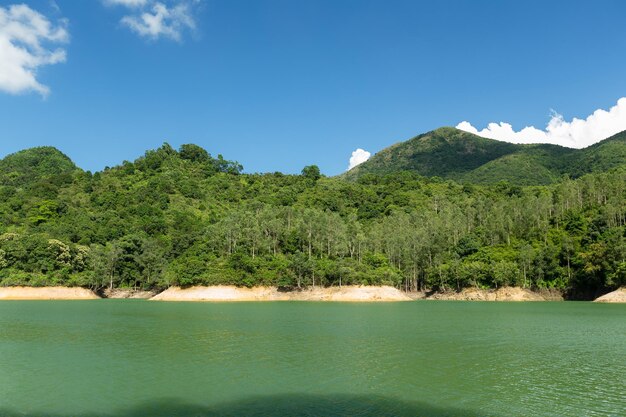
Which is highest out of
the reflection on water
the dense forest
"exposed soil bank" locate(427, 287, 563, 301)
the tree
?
the tree

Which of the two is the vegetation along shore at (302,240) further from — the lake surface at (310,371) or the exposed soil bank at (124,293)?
the lake surface at (310,371)

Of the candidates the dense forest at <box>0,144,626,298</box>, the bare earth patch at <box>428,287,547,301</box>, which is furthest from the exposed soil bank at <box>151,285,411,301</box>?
the bare earth patch at <box>428,287,547,301</box>

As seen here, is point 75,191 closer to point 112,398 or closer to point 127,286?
point 127,286

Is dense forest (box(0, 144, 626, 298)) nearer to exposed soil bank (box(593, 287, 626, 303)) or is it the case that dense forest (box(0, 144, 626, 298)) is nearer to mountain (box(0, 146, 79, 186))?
exposed soil bank (box(593, 287, 626, 303))

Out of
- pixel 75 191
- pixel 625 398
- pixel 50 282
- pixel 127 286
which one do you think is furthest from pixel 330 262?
pixel 75 191

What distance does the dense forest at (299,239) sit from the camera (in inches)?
2921

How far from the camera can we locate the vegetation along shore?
74125mm

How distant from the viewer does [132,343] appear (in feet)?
84.3

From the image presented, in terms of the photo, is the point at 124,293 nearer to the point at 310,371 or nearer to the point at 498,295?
the point at 498,295

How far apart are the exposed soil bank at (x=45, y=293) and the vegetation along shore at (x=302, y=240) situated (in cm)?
95

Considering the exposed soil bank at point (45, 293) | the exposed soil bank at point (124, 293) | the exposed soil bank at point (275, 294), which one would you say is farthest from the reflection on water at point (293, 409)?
the exposed soil bank at point (45, 293)

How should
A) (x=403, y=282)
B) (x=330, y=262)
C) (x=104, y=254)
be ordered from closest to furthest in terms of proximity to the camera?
(x=330, y=262) < (x=104, y=254) < (x=403, y=282)

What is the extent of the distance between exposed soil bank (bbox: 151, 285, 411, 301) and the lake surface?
127 feet

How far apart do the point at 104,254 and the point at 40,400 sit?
242 feet
